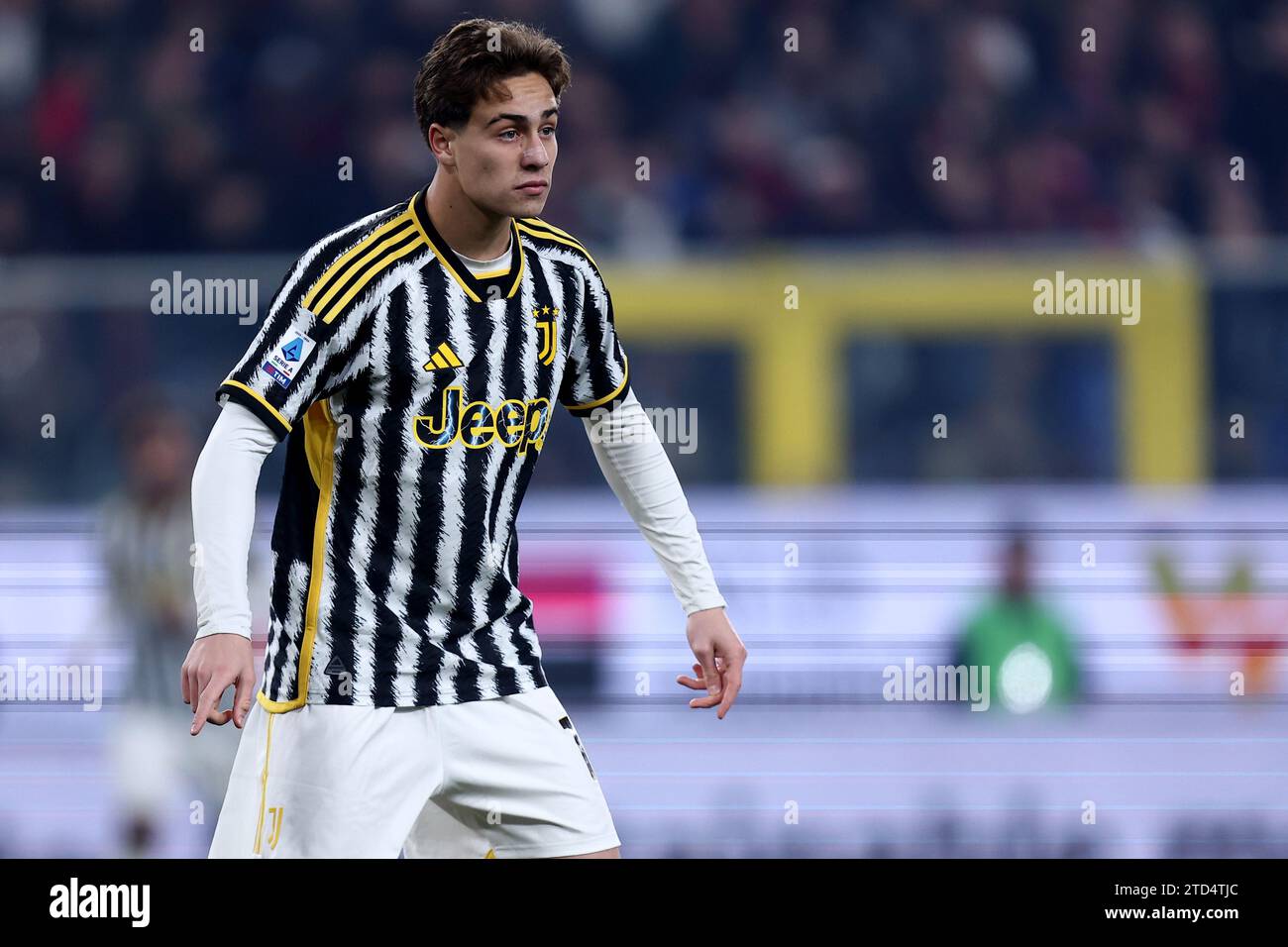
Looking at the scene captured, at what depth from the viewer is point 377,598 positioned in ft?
8.42

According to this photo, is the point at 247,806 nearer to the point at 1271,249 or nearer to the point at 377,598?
the point at 377,598

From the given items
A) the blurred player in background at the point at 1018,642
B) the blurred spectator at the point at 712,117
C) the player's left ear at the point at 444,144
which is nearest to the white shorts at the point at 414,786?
the player's left ear at the point at 444,144

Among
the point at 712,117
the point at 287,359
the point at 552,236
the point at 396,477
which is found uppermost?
the point at 712,117

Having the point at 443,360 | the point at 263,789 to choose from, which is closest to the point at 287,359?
the point at 443,360

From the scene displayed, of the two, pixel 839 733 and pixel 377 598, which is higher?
pixel 377 598

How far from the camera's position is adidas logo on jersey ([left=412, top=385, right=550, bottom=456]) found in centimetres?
256

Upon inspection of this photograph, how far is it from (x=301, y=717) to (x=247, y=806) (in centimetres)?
15

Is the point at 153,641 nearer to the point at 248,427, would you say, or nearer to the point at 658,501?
the point at 658,501

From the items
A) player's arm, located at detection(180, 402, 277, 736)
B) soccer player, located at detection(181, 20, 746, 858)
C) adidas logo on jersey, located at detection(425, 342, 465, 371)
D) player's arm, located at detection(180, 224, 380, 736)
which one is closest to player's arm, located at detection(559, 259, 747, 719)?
soccer player, located at detection(181, 20, 746, 858)

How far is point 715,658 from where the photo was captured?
9.19ft

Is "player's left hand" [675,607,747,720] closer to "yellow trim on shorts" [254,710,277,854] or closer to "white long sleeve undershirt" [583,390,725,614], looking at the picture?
"white long sleeve undershirt" [583,390,725,614]

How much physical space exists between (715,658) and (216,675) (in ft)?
2.85

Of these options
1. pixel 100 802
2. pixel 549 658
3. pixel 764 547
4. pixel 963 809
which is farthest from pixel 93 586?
pixel 963 809

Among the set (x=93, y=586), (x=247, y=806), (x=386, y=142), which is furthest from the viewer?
(x=386, y=142)
